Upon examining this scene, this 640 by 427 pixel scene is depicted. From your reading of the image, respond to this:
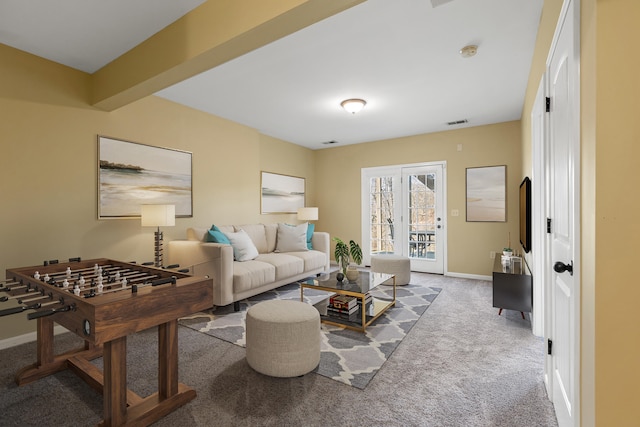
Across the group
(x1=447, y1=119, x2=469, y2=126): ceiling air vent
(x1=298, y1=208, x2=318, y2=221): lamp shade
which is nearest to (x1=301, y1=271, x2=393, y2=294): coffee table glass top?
(x1=298, y1=208, x2=318, y2=221): lamp shade

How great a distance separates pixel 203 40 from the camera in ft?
6.72

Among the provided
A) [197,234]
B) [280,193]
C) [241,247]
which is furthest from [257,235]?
[280,193]

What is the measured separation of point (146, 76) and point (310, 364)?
2.61m

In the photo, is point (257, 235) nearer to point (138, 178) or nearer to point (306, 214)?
point (306, 214)

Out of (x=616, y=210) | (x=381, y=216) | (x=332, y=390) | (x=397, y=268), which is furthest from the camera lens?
(x=381, y=216)

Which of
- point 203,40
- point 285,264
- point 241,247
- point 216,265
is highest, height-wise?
point 203,40

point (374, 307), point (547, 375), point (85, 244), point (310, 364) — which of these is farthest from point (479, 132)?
point (85, 244)

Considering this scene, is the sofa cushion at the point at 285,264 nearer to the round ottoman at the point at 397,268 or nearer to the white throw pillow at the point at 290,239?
the white throw pillow at the point at 290,239

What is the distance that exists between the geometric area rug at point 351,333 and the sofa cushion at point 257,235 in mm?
876

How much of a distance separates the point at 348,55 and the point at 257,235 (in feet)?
9.73

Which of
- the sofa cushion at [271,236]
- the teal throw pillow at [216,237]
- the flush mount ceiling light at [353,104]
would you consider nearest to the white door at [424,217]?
the flush mount ceiling light at [353,104]

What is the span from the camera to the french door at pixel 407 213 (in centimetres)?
538

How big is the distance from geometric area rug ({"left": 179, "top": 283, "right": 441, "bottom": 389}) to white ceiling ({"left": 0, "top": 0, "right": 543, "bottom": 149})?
2539 millimetres

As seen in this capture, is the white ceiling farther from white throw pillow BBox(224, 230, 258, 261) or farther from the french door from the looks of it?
white throw pillow BBox(224, 230, 258, 261)
